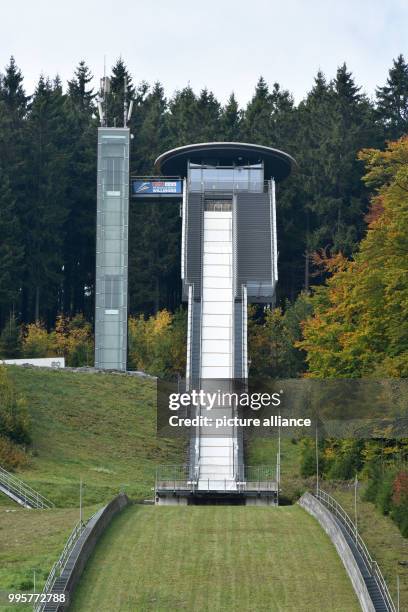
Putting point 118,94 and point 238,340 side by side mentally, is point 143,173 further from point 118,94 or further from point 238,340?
point 238,340

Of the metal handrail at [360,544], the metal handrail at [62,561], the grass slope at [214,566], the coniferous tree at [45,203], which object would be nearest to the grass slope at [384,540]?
the metal handrail at [360,544]

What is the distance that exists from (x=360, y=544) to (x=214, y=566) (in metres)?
5.55

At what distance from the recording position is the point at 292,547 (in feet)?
161

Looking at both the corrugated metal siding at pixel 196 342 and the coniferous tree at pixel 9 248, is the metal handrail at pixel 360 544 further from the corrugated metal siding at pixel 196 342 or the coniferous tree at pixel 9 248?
the coniferous tree at pixel 9 248

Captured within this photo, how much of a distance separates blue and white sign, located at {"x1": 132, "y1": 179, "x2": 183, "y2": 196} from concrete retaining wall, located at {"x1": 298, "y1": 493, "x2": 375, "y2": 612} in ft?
147

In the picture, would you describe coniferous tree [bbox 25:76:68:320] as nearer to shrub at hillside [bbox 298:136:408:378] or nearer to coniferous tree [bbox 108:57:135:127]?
coniferous tree [bbox 108:57:135:127]

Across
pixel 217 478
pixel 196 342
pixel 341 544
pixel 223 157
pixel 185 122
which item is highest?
pixel 185 122

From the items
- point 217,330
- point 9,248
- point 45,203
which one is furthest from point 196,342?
point 45,203

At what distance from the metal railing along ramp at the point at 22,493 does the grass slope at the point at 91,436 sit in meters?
0.58

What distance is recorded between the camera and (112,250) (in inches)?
3920

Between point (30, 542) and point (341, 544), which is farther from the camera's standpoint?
point (30, 542)

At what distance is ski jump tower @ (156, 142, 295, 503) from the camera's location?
7544cm

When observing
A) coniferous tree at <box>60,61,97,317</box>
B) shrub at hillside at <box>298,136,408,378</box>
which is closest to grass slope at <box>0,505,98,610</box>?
shrub at hillside at <box>298,136,408,378</box>

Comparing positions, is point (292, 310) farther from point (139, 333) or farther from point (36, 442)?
point (36, 442)
